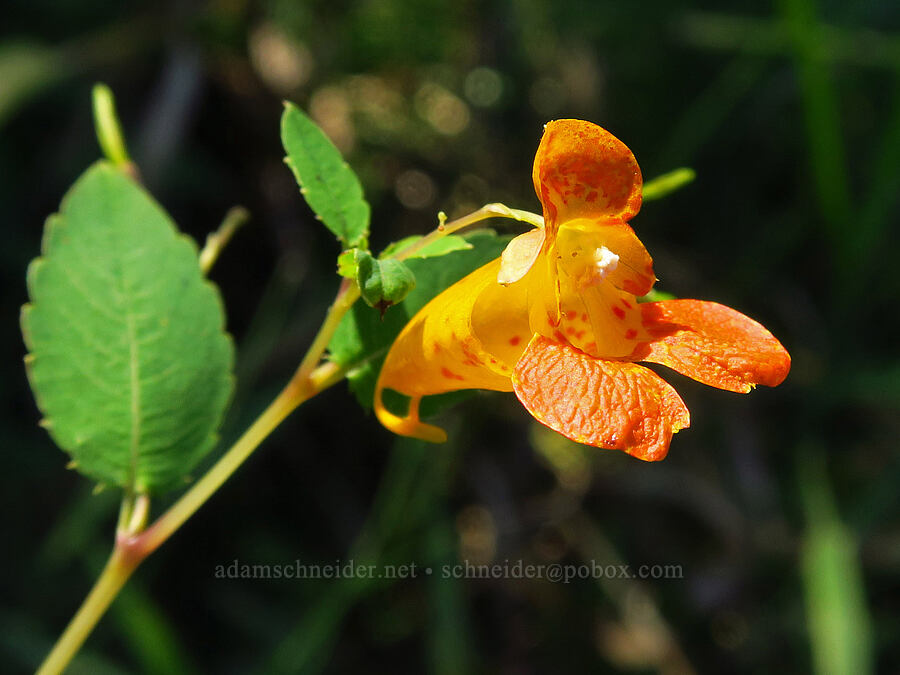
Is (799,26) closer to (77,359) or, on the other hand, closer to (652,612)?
(652,612)

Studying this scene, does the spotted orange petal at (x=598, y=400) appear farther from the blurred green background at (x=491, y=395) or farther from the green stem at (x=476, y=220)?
the blurred green background at (x=491, y=395)

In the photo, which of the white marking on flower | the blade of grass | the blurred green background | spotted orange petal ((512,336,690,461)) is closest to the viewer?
spotted orange petal ((512,336,690,461))

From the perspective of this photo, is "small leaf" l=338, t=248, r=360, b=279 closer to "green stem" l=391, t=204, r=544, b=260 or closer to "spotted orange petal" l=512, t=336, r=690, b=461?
"green stem" l=391, t=204, r=544, b=260

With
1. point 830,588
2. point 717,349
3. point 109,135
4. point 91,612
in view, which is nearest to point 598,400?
point 717,349

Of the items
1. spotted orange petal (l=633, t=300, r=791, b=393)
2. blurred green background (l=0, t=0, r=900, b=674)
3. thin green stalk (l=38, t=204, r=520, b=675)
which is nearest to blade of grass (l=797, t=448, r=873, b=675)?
blurred green background (l=0, t=0, r=900, b=674)

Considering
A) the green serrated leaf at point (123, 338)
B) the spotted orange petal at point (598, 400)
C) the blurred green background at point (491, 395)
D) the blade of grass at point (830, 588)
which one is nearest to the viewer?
the spotted orange petal at point (598, 400)

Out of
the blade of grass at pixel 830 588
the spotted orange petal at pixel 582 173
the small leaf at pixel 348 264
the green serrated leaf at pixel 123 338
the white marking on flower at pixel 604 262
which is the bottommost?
the blade of grass at pixel 830 588

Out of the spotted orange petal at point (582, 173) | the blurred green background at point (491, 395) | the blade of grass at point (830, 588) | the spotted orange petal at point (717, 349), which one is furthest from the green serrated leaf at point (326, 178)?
the blade of grass at point (830, 588)
